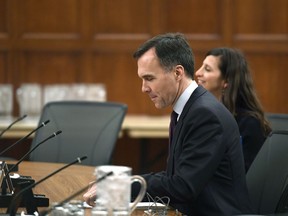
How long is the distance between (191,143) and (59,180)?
93 cm

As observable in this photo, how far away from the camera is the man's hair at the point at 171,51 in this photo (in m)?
3.11

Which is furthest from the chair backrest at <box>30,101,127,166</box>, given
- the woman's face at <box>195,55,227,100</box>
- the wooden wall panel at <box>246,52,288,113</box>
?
the wooden wall panel at <box>246,52,288,113</box>

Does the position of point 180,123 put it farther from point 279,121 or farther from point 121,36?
point 121,36

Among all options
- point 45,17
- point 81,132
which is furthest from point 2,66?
point 81,132

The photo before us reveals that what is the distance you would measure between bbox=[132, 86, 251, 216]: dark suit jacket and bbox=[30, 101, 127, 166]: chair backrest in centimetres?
149

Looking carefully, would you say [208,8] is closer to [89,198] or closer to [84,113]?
[84,113]

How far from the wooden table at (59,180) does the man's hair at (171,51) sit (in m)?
0.62

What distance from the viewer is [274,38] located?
6.78 metres

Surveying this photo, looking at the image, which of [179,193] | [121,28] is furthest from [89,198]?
[121,28]

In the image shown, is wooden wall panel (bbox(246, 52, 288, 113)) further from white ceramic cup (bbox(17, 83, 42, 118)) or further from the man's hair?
the man's hair

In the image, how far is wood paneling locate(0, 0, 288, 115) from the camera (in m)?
6.79

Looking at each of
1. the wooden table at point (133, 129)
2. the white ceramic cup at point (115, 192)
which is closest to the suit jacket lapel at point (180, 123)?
the white ceramic cup at point (115, 192)

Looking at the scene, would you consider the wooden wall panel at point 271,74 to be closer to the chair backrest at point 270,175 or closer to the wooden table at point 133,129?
the wooden table at point 133,129

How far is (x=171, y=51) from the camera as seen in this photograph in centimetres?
313
